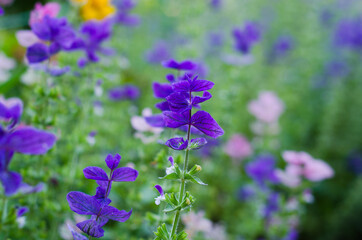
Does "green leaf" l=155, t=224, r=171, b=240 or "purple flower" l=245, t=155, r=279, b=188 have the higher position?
"purple flower" l=245, t=155, r=279, b=188

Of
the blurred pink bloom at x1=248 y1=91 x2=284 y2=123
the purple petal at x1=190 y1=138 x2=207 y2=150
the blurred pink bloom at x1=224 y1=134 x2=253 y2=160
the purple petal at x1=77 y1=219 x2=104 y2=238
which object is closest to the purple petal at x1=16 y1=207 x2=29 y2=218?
the purple petal at x1=77 y1=219 x2=104 y2=238

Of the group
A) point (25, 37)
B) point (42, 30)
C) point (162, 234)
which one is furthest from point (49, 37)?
point (162, 234)

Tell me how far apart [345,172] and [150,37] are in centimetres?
333

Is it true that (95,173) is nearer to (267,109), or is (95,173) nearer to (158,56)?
(267,109)

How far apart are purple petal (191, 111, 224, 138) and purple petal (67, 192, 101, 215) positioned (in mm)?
251

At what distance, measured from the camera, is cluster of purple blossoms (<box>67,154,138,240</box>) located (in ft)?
2.14

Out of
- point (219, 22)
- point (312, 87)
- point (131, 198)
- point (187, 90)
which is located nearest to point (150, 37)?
point (219, 22)

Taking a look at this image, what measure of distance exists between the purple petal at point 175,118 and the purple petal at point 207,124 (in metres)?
0.02

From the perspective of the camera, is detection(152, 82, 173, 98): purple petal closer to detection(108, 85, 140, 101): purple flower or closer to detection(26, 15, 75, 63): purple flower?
detection(26, 15, 75, 63): purple flower

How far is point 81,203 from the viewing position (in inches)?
26.3

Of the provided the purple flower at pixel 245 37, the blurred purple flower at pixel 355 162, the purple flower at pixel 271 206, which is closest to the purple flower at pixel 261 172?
the purple flower at pixel 271 206

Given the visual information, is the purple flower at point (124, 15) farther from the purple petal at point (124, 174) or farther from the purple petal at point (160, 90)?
the purple petal at point (124, 174)

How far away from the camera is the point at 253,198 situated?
211 centimetres

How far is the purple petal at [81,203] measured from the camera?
2.17 ft
